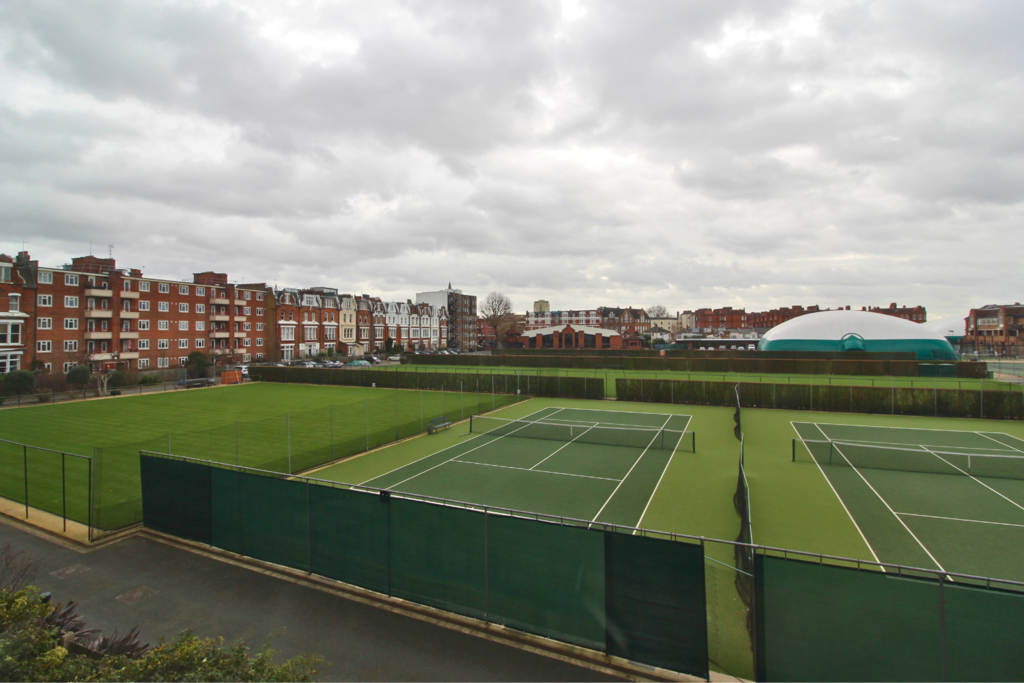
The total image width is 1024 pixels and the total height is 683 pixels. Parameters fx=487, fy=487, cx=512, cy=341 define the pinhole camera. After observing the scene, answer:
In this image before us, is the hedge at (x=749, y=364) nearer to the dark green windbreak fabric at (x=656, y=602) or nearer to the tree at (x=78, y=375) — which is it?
the tree at (x=78, y=375)

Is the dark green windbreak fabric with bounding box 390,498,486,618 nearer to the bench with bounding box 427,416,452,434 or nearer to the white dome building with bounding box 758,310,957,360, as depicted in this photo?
the bench with bounding box 427,416,452,434

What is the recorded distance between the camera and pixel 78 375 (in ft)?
133

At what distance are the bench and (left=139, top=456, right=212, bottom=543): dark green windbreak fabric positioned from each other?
1544cm

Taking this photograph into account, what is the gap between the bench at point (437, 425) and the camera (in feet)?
89.1

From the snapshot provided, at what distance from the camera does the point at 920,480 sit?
59.9ft

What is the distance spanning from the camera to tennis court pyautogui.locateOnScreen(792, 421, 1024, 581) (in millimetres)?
12414

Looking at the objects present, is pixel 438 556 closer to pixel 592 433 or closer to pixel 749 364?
pixel 592 433

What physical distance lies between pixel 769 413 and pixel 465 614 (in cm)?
3099

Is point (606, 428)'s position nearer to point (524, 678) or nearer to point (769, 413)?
point (769, 413)

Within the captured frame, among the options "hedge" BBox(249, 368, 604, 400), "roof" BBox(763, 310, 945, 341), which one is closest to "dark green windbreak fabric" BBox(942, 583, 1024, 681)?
"hedge" BBox(249, 368, 604, 400)

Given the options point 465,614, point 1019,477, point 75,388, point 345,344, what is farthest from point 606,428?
point 345,344

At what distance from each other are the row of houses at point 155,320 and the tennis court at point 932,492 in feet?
199

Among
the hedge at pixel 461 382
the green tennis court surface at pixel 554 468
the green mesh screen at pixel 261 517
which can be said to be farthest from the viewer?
the hedge at pixel 461 382

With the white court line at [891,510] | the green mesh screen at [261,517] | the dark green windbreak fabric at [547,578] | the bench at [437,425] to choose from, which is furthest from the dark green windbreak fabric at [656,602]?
the bench at [437,425]
